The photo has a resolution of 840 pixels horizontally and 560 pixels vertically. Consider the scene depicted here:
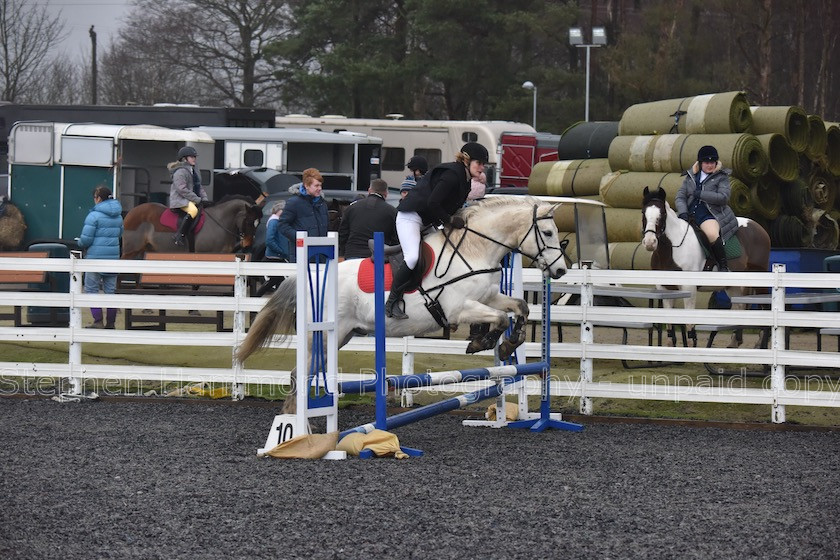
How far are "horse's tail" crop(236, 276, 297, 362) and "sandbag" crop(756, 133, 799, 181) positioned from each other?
10.9 m

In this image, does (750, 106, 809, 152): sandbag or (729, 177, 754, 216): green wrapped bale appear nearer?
(729, 177, 754, 216): green wrapped bale

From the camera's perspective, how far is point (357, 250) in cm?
1188

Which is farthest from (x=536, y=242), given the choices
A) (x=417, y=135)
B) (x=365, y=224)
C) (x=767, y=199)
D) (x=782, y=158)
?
(x=417, y=135)

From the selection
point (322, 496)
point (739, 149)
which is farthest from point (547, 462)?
point (739, 149)

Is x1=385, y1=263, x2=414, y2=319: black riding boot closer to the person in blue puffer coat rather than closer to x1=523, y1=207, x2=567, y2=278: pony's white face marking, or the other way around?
x1=523, y1=207, x2=567, y2=278: pony's white face marking

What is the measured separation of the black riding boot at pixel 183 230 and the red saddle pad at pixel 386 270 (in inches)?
353

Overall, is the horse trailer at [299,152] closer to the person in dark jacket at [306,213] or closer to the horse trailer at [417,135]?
the horse trailer at [417,135]

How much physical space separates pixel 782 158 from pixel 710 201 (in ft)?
17.0

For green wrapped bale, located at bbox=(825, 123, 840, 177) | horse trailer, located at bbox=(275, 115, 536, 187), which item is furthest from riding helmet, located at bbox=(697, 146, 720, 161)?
horse trailer, located at bbox=(275, 115, 536, 187)

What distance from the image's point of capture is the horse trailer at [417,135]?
34.3m

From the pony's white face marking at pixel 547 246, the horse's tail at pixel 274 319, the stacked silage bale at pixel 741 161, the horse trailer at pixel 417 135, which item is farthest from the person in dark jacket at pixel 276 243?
the horse trailer at pixel 417 135

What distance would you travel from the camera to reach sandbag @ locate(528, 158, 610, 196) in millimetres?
20875

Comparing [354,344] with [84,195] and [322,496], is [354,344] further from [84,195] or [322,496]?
A: [84,195]

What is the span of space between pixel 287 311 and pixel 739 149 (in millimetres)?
10092
